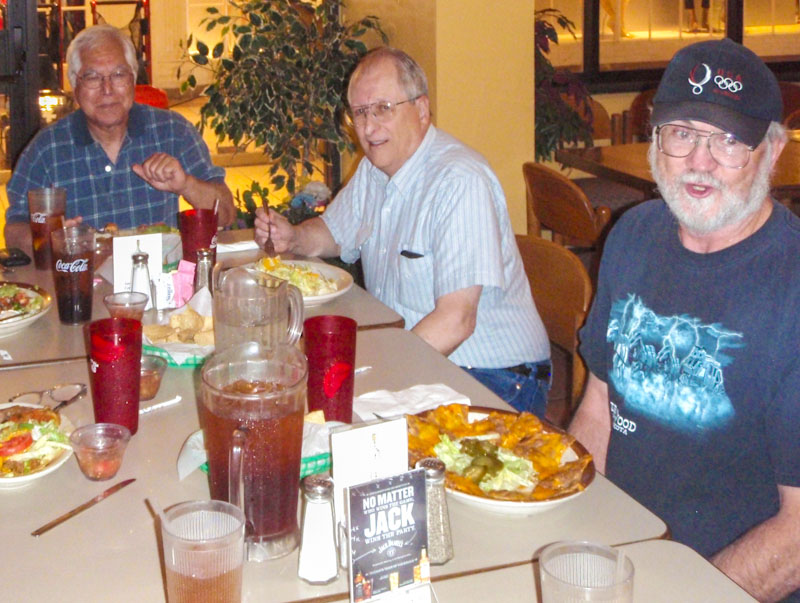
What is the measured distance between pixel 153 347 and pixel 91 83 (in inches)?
63.6

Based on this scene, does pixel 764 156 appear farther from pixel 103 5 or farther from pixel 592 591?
pixel 103 5

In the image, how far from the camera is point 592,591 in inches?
40.9

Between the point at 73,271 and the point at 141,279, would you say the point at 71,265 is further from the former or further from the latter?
the point at 141,279

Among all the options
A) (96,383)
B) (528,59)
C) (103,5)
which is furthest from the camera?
(103,5)

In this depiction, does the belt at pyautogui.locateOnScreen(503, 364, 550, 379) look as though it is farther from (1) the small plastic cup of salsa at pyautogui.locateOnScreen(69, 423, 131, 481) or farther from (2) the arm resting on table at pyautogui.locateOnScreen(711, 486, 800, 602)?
(1) the small plastic cup of salsa at pyautogui.locateOnScreen(69, 423, 131, 481)

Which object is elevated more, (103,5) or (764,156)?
(103,5)

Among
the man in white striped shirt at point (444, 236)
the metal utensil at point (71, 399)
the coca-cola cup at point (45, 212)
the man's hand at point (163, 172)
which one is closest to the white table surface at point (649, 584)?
the metal utensil at point (71, 399)

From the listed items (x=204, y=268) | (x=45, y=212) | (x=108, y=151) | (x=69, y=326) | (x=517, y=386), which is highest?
(x=108, y=151)

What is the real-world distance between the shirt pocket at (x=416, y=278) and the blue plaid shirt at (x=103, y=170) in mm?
1108

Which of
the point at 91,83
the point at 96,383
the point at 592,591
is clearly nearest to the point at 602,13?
the point at 91,83

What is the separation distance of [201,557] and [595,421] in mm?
1067

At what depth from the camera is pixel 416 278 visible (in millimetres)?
2572

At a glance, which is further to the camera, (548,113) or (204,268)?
(548,113)

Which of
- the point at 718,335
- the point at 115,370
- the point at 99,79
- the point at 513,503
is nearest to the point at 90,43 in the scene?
the point at 99,79
